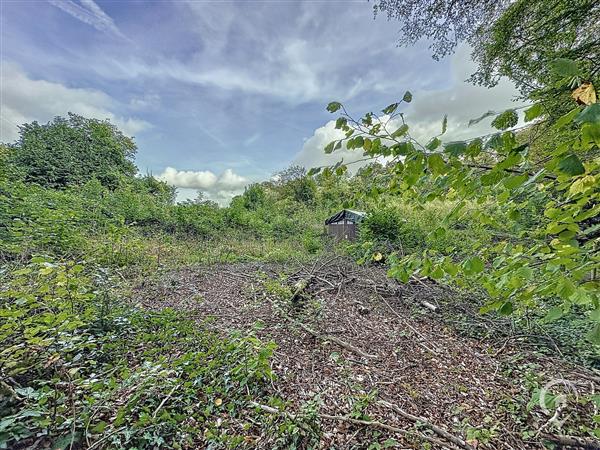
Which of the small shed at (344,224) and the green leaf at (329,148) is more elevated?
the small shed at (344,224)

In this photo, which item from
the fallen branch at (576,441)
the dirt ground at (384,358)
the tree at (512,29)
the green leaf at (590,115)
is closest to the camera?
the green leaf at (590,115)

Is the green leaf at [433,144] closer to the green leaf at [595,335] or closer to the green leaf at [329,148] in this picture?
the green leaf at [329,148]

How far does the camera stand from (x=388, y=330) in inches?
115

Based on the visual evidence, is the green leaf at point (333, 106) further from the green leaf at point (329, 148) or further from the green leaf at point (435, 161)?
the green leaf at point (435, 161)

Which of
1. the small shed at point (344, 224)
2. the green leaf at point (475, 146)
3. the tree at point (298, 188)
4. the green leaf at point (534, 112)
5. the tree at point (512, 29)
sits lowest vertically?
the green leaf at point (475, 146)

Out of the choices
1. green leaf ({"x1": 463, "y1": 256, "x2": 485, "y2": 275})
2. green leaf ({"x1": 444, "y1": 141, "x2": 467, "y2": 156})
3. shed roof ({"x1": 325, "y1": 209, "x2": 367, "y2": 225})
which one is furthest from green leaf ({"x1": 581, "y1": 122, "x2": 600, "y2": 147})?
shed roof ({"x1": 325, "y1": 209, "x2": 367, "y2": 225})

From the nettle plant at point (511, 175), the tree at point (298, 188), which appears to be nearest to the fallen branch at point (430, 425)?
the nettle plant at point (511, 175)

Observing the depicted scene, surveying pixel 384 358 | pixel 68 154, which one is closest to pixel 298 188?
pixel 68 154

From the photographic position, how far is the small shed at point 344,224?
10.7 m

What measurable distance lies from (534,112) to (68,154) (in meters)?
13.9

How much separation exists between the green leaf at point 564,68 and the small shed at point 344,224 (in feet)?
31.9

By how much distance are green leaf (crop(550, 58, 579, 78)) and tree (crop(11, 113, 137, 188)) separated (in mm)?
12119

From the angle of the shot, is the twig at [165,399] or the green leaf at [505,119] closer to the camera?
the green leaf at [505,119]

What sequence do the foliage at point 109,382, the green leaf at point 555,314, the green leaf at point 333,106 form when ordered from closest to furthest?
1. the green leaf at point 555,314
2. the green leaf at point 333,106
3. the foliage at point 109,382
